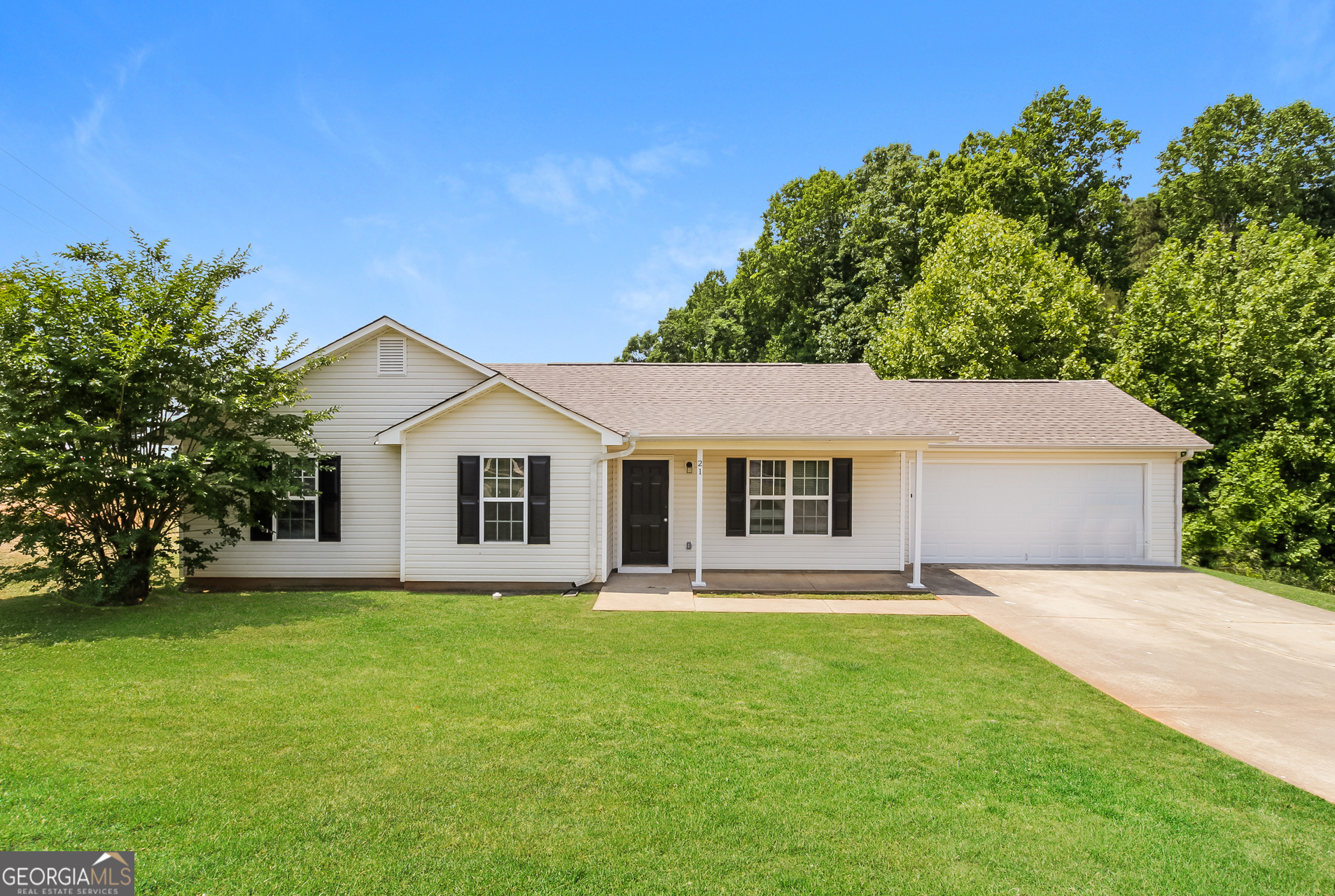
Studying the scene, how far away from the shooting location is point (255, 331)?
31.8 feet

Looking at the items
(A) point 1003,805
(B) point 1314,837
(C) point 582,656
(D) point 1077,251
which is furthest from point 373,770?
(D) point 1077,251

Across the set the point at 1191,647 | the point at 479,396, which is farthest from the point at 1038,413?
the point at 479,396

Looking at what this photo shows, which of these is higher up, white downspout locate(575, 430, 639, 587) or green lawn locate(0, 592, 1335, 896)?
white downspout locate(575, 430, 639, 587)

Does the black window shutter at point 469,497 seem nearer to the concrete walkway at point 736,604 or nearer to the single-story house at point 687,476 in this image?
the single-story house at point 687,476

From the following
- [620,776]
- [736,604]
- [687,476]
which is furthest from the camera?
[687,476]

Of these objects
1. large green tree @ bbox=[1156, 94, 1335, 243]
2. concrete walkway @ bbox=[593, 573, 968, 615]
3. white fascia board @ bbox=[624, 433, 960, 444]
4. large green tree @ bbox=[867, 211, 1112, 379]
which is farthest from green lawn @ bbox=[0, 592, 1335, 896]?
large green tree @ bbox=[1156, 94, 1335, 243]

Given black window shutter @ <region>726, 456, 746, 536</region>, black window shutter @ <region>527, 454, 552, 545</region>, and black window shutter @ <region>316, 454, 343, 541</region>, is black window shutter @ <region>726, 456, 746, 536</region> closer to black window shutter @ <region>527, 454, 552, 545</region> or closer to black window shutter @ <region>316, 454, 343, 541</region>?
black window shutter @ <region>527, 454, 552, 545</region>

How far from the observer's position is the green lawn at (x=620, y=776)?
10.2 feet

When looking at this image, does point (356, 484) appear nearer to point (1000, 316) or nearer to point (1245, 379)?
point (1000, 316)

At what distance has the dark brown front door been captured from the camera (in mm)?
11672

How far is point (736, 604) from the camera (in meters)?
9.25

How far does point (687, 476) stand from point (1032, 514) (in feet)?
24.6

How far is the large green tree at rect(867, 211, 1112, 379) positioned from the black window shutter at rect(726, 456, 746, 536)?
14.0 metres

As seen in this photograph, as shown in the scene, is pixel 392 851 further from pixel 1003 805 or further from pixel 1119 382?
pixel 1119 382
